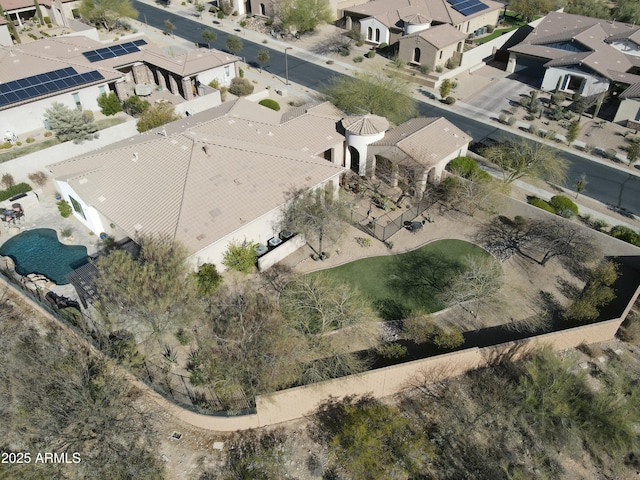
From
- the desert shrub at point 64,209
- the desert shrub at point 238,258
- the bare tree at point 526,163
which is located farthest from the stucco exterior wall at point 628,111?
the desert shrub at point 64,209

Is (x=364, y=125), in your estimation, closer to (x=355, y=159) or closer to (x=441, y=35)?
(x=355, y=159)

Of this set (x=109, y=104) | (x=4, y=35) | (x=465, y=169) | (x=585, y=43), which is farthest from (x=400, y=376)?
(x=4, y=35)

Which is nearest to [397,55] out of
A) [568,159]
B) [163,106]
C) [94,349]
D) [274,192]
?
[568,159]

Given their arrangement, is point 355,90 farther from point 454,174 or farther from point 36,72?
point 36,72

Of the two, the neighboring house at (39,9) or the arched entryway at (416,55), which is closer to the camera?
the arched entryway at (416,55)

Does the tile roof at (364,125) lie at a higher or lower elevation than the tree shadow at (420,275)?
higher

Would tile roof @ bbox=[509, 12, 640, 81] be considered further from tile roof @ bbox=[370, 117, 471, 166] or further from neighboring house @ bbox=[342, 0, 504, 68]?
tile roof @ bbox=[370, 117, 471, 166]

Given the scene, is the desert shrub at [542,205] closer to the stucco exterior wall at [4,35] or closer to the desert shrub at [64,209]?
the desert shrub at [64,209]
